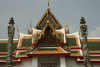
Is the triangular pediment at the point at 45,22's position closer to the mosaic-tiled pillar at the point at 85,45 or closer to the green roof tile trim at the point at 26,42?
the green roof tile trim at the point at 26,42

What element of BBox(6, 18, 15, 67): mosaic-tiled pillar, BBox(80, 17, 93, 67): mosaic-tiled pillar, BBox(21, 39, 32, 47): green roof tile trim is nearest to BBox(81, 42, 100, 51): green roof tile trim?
BBox(80, 17, 93, 67): mosaic-tiled pillar

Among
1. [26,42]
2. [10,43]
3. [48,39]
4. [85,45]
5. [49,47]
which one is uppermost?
[48,39]

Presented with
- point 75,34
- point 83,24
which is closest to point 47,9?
point 75,34

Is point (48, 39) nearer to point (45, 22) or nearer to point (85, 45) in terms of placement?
point (85, 45)

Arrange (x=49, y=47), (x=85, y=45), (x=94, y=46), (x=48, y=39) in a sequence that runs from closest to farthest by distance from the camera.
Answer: (x=85, y=45) → (x=49, y=47) → (x=48, y=39) → (x=94, y=46)

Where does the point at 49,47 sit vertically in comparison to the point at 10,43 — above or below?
below

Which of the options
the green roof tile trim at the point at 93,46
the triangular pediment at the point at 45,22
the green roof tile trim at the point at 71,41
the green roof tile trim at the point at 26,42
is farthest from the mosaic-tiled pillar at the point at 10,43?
the green roof tile trim at the point at 93,46

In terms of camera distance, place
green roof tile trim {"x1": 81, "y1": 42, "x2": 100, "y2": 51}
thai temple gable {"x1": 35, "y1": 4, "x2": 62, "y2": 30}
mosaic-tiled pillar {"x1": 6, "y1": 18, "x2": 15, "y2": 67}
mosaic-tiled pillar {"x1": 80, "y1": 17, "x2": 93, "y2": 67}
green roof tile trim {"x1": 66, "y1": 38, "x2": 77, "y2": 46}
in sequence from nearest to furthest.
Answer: mosaic-tiled pillar {"x1": 6, "y1": 18, "x2": 15, "y2": 67}, mosaic-tiled pillar {"x1": 80, "y1": 17, "x2": 93, "y2": 67}, green roof tile trim {"x1": 66, "y1": 38, "x2": 77, "y2": 46}, green roof tile trim {"x1": 81, "y1": 42, "x2": 100, "y2": 51}, thai temple gable {"x1": 35, "y1": 4, "x2": 62, "y2": 30}

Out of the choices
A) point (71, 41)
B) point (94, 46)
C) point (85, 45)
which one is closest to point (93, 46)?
point (94, 46)

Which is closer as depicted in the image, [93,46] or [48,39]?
[48,39]

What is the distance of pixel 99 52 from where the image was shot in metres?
10.8

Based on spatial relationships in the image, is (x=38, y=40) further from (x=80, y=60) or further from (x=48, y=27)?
(x=80, y=60)

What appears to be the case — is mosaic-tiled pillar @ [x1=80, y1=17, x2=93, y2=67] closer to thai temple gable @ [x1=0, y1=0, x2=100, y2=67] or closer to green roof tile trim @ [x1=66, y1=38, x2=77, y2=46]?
thai temple gable @ [x1=0, y1=0, x2=100, y2=67]

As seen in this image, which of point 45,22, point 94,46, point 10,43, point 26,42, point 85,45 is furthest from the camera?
point 45,22
